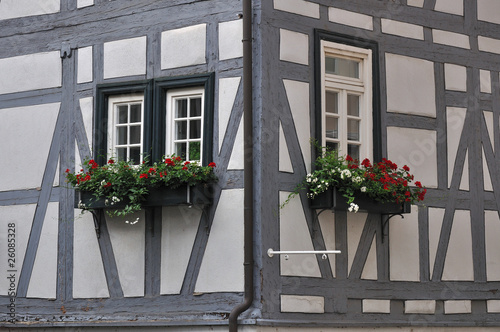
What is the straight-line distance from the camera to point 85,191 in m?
11.8

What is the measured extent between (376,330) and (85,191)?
3.64m

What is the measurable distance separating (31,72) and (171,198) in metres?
2.99

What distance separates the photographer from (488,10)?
538 inches

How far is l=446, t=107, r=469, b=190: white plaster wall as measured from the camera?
13.0 m

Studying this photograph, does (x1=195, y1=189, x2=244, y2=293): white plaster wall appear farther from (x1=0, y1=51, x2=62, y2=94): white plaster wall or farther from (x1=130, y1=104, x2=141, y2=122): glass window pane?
(x1=0, y1=51, x2=62, y2=94): white plaster wall

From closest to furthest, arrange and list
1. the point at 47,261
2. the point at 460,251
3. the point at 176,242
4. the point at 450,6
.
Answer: the point at 176,242 → the point at 47,261 → the point at 460,251 → the point at 450,6

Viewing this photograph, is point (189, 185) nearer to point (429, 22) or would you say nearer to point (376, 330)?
point (376, 330)

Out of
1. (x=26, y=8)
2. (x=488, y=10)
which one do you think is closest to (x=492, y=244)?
(x=488, y=10)

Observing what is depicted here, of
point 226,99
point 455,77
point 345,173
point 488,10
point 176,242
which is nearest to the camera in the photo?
point 345,173

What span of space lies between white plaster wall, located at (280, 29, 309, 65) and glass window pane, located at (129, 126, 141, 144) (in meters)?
1.95

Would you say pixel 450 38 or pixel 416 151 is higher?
pixel 450 38

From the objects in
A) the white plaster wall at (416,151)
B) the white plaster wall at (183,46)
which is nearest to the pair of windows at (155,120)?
the white plaster wall at (183,46)

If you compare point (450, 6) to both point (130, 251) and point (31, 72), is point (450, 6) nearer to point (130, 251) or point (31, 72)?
point (130, 251)

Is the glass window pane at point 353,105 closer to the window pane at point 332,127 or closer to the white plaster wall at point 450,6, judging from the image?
the window pane at point 332,127
